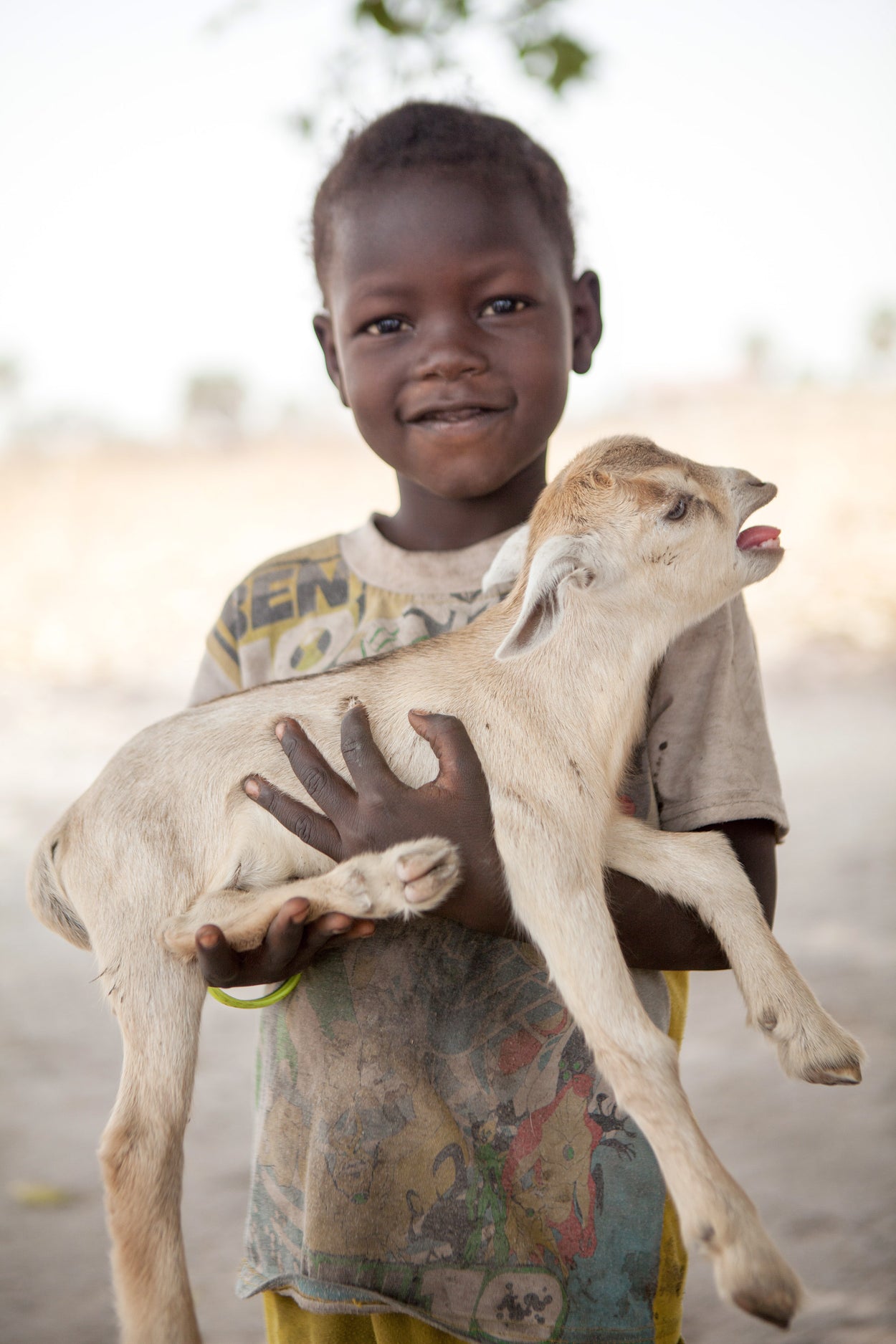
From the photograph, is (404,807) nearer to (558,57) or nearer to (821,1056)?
(821,1056)

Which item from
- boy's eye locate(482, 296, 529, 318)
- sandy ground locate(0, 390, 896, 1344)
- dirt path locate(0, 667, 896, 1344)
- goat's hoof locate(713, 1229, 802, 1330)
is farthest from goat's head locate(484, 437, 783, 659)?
dirt path locate(0, 667, 896, 1344)

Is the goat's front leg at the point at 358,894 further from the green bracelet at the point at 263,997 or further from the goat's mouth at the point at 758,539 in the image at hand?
the goat's mouth at the point at 758,539

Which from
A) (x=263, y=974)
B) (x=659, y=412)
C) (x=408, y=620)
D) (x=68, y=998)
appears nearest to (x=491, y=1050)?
(x=263, y=974)

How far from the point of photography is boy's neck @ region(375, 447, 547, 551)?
9.45ft

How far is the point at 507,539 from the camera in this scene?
2648mm

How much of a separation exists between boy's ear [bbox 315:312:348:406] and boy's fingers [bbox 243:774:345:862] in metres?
1.23

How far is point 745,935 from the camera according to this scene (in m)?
2.20

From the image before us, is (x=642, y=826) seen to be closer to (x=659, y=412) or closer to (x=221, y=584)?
(x=221, y=584)

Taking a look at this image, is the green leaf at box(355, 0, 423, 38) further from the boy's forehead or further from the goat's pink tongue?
the goat's pink tongue

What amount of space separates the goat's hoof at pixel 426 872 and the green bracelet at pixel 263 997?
43cm

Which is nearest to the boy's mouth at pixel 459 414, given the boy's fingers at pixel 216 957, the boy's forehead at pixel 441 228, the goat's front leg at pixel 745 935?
the boy's forehead at pixel 441 228

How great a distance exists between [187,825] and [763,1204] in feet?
11.5

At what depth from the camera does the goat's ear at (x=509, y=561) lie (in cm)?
258

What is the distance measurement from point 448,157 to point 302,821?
1.61 m
